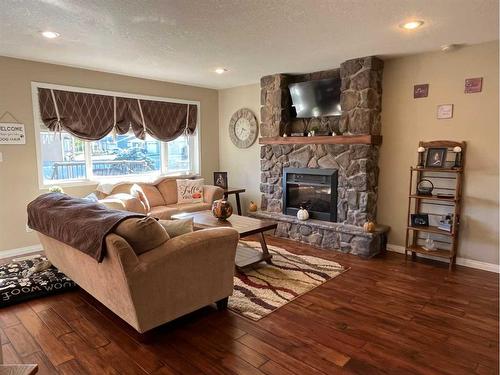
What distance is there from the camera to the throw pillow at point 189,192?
5.33 meters

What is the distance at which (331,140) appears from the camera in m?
4.49

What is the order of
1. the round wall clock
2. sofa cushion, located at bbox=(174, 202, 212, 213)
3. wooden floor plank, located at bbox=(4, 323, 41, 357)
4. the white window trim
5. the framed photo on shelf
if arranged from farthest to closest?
the round wall clock → sofa cushion, located at bbox=(174, 202, 212, 213) → the white window trim → the framed photo on shelf → wooden floor plank, located at bbox=(4, 323, 41, 357)

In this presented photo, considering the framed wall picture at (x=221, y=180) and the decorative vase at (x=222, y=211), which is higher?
the framed wall picture at (x=221, y=180)

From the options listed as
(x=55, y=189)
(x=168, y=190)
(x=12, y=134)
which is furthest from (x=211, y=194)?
(x=12, y=134)

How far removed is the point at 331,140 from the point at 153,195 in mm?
2737

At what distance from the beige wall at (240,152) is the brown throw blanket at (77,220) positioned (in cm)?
352

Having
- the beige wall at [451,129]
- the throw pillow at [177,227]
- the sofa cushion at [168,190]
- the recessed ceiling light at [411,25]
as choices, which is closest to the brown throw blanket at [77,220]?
the throw pillow at [177,227]

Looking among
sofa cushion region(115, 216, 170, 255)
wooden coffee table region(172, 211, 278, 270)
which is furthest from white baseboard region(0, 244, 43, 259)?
sofa cushion region(115, 216, 170, 255)

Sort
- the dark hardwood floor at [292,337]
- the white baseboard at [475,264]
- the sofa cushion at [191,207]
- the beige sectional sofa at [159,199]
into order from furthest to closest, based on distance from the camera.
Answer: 1. the sofa cushion at [191,207]
2. the beige sectional sofa at [159,199]
3. the white baseboard at [475,264]
4. the dark hardwood floor at [292,337]

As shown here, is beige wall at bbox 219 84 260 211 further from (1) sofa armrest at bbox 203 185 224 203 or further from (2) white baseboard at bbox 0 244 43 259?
(2) white baseboard at bbox 0 244 43 259

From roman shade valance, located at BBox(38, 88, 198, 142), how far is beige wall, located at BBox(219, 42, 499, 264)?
3.31m

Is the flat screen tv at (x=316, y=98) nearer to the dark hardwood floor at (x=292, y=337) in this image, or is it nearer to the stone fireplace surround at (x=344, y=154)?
the stone fireplace surround at (x=344, y=154)

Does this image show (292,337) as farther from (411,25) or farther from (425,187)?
(411,25)

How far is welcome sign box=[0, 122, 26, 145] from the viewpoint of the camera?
4020 mm
